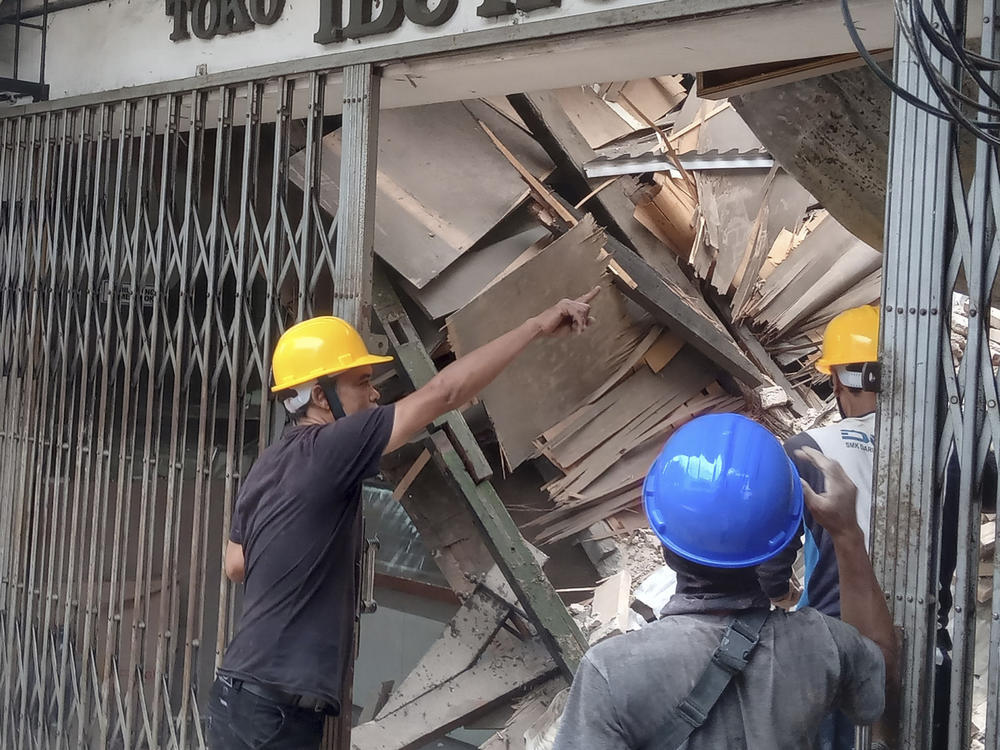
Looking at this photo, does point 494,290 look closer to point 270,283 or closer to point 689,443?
point 270,283

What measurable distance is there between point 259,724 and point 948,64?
9.04 ft

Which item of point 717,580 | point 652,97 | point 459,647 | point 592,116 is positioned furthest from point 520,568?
point 652,97

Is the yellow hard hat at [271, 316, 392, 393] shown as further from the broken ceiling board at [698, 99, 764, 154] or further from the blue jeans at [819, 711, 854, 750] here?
the broken ceiling board at [698, 99, 764, 154]

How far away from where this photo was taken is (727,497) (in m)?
1.77

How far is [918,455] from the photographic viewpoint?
7.76ft

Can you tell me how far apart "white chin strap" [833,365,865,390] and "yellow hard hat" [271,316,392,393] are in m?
1.63

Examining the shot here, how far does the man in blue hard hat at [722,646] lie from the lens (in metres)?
1.69

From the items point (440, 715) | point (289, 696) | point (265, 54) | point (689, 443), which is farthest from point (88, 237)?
point (689, 443)

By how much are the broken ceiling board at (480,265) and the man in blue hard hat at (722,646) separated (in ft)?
12.0

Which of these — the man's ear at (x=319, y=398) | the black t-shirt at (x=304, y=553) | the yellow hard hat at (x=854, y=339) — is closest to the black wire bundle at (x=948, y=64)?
the yellow hard hat at (x=854, y=339)

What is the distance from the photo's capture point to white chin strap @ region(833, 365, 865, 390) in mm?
3028

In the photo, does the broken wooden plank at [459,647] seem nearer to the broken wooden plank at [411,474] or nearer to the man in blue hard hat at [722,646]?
the broken wooden plank at [411,474]

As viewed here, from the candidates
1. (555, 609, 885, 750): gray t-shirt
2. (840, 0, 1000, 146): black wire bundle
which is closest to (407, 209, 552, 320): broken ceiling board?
(840, 0, 1000, 146): black wire bundle

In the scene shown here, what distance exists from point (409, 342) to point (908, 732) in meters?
3.47
